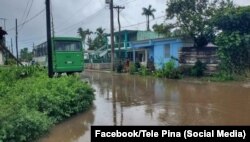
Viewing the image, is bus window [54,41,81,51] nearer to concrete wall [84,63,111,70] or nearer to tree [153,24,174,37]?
tree [153,24,174,37]

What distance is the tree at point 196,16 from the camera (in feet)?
87.4

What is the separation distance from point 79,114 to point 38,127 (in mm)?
3468

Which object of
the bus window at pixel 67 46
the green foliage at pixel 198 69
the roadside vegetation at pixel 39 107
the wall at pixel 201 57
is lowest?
the roadside vegetation at pixel 39 107

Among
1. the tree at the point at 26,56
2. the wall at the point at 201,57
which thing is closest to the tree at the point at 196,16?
the wall at the point at 201,57

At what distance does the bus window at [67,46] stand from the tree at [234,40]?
1056cm

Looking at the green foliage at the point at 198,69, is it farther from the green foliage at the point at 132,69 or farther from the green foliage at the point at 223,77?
the green foliage at the point at 132,69

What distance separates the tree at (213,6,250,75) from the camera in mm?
22094

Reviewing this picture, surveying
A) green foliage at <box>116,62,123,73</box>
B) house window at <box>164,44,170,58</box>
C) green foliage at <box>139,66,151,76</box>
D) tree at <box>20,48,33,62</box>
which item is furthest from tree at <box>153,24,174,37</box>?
tree at <box>20,48,33,62</box>

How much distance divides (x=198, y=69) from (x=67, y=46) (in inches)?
397

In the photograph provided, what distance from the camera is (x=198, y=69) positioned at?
83.9ft

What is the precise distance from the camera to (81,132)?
9383 mm

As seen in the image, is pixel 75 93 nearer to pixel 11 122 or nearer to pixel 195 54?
pixel 11 122

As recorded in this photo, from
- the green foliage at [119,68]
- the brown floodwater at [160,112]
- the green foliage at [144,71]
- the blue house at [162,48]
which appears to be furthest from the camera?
the green foliage at [119,68]

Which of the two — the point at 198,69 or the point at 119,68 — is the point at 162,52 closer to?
the point at 119,68
